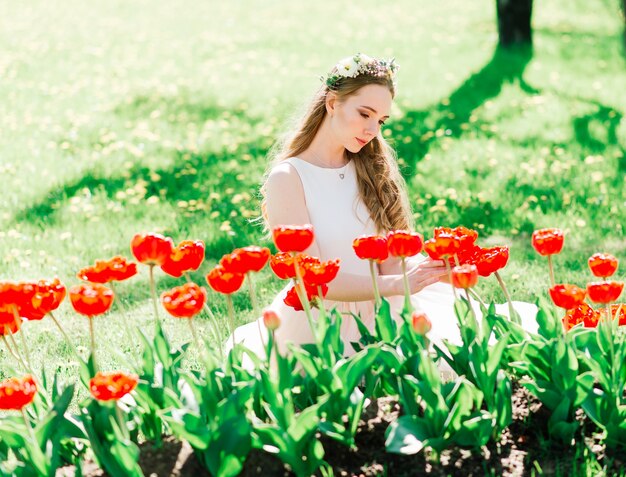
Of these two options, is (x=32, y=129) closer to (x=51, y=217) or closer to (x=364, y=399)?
(x=51, y=217)

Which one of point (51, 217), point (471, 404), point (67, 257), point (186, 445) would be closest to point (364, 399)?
point (471, 404)

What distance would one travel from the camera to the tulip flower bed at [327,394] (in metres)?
2.30

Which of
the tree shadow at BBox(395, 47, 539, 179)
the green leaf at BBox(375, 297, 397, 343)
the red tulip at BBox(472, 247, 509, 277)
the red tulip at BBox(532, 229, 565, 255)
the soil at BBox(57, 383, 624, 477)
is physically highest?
the red tulip at BBox(532, 229, 565, 255)

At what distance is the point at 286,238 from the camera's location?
2.38m

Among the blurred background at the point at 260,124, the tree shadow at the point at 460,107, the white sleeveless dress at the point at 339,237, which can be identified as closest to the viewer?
the white sleeveless dress at the point at 339,237

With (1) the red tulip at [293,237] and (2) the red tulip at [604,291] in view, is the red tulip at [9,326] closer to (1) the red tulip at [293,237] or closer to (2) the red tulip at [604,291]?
(1) the red tulip at [293,237]

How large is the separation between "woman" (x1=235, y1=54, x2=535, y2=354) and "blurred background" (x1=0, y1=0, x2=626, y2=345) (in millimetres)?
326

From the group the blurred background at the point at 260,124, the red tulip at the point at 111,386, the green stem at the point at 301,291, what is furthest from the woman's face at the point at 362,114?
the red tulip at the point at 111,386

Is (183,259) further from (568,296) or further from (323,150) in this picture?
(323,150)

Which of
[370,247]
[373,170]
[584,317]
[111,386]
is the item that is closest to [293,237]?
[370,247]

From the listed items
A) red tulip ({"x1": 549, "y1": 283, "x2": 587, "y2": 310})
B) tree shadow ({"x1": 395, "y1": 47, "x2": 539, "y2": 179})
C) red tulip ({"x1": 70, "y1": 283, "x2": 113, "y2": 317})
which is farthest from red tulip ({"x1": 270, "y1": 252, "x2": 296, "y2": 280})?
tree shadow ({"x1": 395, "y1": 47, "x2": 539, "y2": 179})

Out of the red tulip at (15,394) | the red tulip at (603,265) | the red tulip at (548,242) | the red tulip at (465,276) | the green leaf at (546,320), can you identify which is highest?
the red tulip at (548,242)

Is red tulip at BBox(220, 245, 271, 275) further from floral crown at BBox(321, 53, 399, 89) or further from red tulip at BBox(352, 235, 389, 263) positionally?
floral crown at BBox(321, 53, 399, 89)

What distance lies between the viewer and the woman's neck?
12.4 feet
